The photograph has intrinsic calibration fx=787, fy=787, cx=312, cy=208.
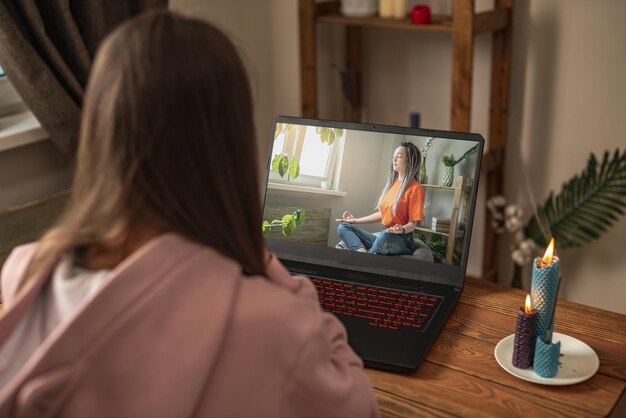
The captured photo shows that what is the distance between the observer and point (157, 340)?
0.76 m

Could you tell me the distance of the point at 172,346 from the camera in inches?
29.9

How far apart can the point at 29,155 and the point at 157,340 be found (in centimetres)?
134

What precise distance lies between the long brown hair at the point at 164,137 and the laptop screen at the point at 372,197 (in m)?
0.61

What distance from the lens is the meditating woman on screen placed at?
4.49 ft

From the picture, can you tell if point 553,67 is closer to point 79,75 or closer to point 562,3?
point 562,3

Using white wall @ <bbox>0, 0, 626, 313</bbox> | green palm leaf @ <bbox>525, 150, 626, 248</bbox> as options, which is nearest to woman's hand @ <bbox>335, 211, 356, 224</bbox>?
white wall @ <bbox>0, 0, 626, 313</bbox>

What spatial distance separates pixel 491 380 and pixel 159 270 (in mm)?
571

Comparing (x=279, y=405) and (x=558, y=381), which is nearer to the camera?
(x=279, y=405)

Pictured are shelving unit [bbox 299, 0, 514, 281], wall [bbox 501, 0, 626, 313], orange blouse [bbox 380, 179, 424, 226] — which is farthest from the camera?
wall [bbox 501, 0, 626, 313]

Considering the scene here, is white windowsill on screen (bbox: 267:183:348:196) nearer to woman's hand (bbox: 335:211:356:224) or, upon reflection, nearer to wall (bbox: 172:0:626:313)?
woman's hand (bbox: 335:211:356:224)

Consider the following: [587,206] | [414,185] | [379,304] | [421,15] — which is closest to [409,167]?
[414,185]

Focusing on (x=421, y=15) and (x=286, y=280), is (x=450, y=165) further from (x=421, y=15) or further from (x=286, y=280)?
(x=421, y=15)

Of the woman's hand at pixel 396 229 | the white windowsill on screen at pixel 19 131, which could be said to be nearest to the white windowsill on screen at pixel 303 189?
the woman's hand at pixel 396 229

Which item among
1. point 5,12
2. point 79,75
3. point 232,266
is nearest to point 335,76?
point 79,75
